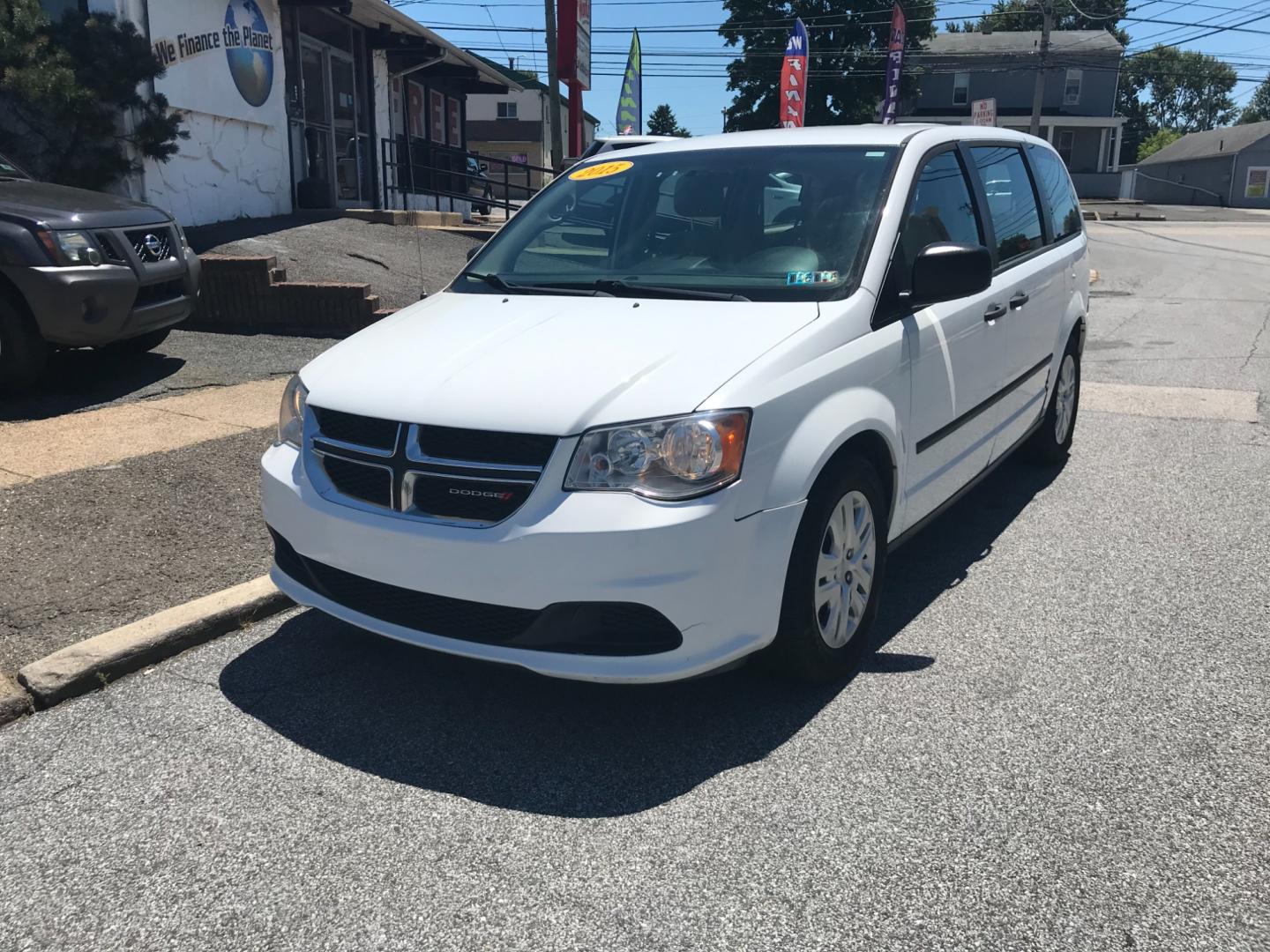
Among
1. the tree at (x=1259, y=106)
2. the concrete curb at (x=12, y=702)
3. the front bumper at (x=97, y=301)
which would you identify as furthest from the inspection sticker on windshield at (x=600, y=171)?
the tree at (x=1259, y=106)

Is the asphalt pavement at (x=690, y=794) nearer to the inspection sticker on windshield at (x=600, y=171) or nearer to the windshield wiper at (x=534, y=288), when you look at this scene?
the windshield wiper at (x=534, y=288)

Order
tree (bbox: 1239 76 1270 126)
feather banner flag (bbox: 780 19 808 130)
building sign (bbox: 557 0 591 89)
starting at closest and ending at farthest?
building sign (bbox: 557 0 591 89) < feather banner flag (bbox: 780 19 808 130) < tree (bbox: 1239 76 1270 126)

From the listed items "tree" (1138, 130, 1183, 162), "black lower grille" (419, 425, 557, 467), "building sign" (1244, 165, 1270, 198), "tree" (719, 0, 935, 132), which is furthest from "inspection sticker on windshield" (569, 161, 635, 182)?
"tree" (1138, 130, 1183, 162)

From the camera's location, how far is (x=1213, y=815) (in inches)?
116

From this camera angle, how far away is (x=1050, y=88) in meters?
57.8

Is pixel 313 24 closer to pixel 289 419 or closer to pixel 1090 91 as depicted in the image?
pixel 289 419

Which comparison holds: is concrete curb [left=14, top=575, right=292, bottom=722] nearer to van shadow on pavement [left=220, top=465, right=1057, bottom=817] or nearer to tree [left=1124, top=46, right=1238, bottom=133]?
van shadow on pavement [left=220, top=465, right=1057, bottom=817]

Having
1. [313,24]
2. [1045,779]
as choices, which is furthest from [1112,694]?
[313,24]

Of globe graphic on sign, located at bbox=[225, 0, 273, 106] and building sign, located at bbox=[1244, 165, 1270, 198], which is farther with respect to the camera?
building sign, located at bbox=[1244, 165, 1270, 198]

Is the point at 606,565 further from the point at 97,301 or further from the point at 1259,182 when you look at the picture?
Answer: the point at 1259,182

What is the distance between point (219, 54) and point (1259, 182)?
64.8 m

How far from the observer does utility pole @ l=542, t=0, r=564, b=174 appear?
15984 millimetres

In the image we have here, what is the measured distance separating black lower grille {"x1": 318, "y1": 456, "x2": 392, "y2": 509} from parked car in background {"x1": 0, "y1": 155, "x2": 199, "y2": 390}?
12.7ft

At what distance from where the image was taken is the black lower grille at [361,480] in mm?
3316
